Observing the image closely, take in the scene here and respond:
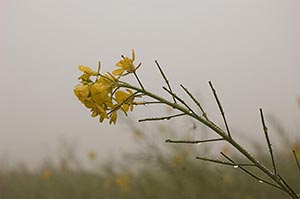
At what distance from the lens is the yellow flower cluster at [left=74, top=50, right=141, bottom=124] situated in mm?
588

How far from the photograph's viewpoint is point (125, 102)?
1.98 ft

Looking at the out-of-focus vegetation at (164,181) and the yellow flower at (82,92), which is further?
the out-of-focus vegetation at (164,181)

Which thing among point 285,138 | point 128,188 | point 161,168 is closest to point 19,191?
point 128,188

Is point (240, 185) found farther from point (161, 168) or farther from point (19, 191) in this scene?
point (19, 191)

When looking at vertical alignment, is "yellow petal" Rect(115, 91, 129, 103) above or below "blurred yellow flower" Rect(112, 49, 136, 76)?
below

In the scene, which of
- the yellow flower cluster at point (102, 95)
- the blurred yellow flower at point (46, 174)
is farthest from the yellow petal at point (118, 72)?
the blurred yellow flower at point (46, 174)

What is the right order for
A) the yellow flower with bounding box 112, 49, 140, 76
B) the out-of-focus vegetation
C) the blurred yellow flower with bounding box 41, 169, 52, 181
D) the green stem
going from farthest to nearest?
1. the blurred yellow flower with bounding box 41, 169, 52, 181
2. the out-of-focus vegetation
3. the yellow flower with bounding box 112, 49, 140, 76
4. the green stem

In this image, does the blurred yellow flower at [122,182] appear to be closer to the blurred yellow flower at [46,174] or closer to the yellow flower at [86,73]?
the blurred yellow flower at [46,174]

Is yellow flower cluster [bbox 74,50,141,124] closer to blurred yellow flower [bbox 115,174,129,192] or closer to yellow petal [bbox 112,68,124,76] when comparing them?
yellow petal [bbox 112,68,124,76]

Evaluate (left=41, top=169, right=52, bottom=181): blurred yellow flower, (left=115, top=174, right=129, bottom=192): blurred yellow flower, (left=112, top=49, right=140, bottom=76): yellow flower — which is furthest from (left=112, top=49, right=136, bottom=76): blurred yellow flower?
(left=41, top=169, right=52, bottom=181): blurred yellow flower

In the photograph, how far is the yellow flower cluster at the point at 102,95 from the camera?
0.59 meters

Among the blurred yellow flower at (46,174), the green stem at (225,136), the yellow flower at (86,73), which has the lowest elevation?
the green stem at (225,136)

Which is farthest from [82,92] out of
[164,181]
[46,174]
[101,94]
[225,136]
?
[46,174]

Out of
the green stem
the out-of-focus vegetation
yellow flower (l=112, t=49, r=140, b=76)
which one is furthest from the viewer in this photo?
the out-of-focus vegetation
